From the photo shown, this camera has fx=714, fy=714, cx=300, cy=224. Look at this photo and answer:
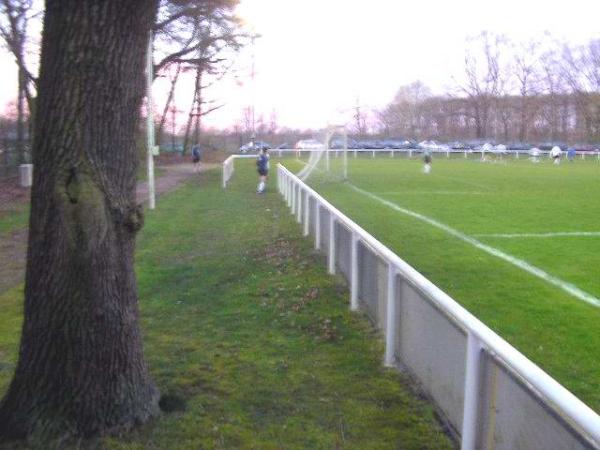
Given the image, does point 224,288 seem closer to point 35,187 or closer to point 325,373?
point 325,373

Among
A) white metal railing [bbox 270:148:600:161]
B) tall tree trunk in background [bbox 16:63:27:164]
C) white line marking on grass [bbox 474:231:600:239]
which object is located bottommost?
white line marking on grass [bbox 474:231:600:239]

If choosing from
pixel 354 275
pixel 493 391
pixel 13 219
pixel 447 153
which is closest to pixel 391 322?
pixel 354 275

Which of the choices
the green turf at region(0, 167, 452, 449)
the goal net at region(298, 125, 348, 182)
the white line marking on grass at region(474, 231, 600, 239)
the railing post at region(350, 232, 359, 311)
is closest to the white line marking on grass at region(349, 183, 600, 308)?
the white line marking on grass at region(474, 231, 600, 239)

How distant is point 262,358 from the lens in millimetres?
5906

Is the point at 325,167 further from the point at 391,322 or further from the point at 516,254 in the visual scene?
the point at 391,322

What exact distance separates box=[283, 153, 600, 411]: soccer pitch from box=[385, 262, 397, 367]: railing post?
1141 mm

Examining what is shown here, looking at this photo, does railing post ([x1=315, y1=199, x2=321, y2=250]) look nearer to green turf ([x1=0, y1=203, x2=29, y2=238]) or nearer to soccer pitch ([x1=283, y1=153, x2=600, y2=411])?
soccer pitch ([x1=283, y1=153, x2=600, y2=411])

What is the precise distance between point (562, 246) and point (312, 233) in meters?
4.17

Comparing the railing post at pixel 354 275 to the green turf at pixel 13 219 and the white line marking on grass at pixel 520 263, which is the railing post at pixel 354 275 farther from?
the green turf at pixel 13 219

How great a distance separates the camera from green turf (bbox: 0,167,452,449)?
431cm

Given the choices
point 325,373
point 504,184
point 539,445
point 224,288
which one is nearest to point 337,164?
point 504,184

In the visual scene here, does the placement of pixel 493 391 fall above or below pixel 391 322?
above

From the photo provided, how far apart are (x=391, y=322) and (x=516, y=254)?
225 inches

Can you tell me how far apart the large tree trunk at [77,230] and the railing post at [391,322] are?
7.24 ft
